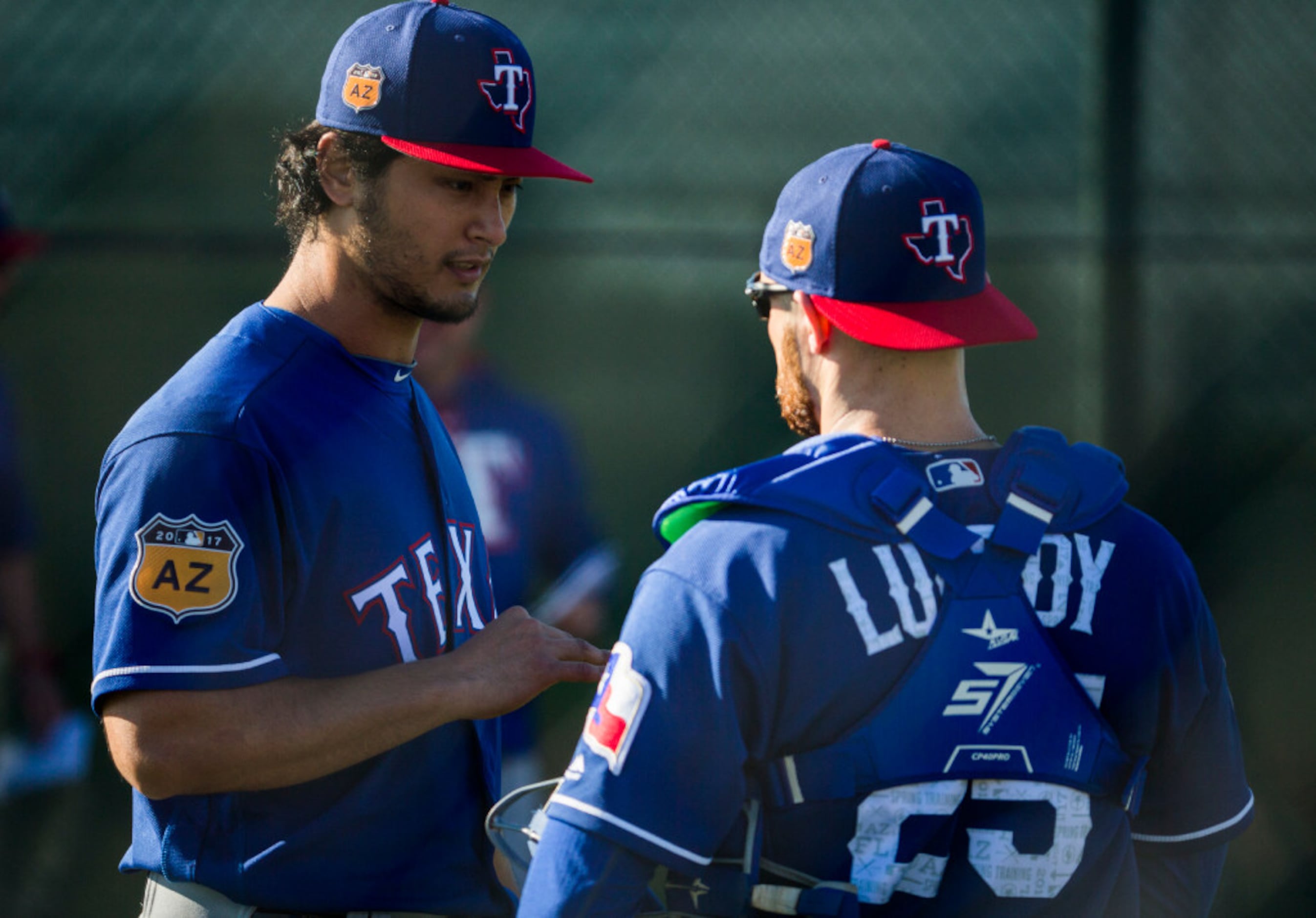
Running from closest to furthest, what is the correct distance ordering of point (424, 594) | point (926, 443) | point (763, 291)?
point (926, 443)
point (763, 291)
point (424, 594)

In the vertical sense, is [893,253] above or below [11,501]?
above

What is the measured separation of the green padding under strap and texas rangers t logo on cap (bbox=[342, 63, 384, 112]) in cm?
73

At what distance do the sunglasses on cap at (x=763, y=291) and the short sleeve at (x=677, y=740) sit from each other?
400mm

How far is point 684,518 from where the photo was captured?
1410mm

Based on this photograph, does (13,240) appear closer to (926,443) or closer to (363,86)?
(363,86)

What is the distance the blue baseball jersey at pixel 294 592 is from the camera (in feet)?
4.78

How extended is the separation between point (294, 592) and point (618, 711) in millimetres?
484

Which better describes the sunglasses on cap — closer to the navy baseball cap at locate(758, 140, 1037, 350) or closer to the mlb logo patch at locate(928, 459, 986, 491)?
the navy baseball cap at locate(758, 140, 1037, 350)

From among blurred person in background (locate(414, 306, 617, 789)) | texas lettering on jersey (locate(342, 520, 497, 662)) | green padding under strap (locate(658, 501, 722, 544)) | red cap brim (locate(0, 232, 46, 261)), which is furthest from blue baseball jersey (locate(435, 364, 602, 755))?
green padding under strap (locate(658, 501, 722, 544))

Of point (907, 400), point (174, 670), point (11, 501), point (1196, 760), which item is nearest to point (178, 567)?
point (174, 670)

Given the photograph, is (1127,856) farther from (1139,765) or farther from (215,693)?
(215,693)

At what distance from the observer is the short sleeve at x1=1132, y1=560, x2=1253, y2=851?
1410mm

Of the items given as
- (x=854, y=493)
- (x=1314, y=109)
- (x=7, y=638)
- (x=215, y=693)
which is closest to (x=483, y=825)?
(x=215, y=693)

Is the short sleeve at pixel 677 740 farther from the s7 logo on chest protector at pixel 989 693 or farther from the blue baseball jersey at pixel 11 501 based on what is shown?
the blue baseball jersey at pixel 11 501
